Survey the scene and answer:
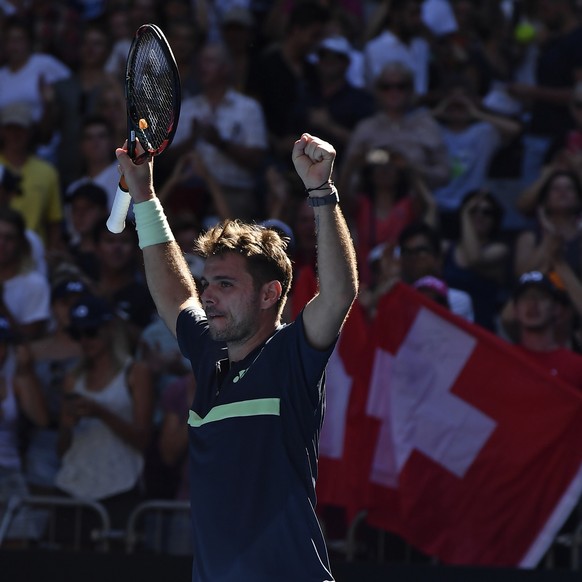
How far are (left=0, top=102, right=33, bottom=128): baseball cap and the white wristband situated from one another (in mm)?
5887

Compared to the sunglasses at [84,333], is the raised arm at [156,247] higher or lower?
higher

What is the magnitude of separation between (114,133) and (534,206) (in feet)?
10.8

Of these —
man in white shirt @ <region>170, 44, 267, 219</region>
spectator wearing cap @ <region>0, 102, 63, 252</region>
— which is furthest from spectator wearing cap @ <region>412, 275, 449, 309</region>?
spectator wearing cap @ <region>0, 102, 63, 252</region>

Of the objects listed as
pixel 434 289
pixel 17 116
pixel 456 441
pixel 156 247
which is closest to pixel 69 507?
pixel 456 441

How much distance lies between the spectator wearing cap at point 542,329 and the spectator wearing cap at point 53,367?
2638 mm

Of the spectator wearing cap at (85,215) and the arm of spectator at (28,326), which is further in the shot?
the spectator wearing cap at (85,215)

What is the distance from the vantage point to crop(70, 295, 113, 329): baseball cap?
8.24 meters

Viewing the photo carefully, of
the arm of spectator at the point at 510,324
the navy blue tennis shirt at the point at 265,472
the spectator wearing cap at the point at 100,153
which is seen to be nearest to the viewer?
the navy blue tennis shirt at the point at 265,472

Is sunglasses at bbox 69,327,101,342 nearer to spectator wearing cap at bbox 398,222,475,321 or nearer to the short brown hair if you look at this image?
spectator wearing cap at bbox 398,222,475,321

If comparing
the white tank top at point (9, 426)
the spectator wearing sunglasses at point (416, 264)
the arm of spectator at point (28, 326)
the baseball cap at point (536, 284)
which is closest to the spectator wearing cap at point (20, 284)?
the arm of spectator at point (28, 326)

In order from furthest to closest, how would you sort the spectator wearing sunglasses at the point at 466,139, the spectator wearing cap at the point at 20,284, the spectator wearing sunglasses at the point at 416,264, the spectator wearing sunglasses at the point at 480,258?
the spectator wearing sunglasses at the point at 466,139
the spectator wearing sunglasses at the point at 480,258
the spectator wearing cap at the point at 20,284
the spectator wearing sunglasses at the point at 416,264

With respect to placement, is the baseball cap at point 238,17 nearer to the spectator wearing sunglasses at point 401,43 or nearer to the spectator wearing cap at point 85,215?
the spectator wearing sunglasses at point 401,43

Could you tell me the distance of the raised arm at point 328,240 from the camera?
4305 millimetres

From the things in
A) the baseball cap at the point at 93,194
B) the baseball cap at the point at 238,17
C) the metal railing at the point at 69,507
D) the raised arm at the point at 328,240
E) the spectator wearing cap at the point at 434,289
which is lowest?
the metal railing at the point at 69,507
